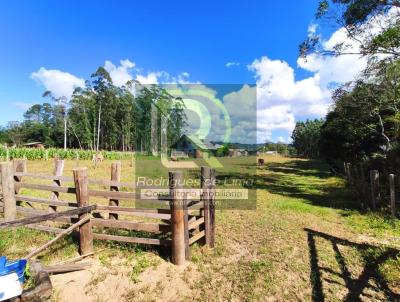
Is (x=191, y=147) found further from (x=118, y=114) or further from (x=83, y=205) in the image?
(x=83, y=205)

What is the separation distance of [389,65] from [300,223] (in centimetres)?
943

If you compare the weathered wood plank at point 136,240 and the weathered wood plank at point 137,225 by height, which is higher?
the weathered wood plank at point 137,225

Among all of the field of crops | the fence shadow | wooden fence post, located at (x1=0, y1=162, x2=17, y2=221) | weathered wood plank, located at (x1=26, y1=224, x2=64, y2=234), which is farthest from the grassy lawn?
the field of crops

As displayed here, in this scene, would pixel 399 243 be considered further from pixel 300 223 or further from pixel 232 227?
pixel 232 227

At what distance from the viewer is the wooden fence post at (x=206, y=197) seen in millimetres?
5348

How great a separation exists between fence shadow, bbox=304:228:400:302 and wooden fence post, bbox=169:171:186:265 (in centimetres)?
229

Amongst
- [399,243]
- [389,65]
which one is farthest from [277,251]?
[389,65]

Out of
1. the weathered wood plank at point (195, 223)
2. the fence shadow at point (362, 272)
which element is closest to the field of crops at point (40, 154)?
the weathered wood plank at point (195, 223)

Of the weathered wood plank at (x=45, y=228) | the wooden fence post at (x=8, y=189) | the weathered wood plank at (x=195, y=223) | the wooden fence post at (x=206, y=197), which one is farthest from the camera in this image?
the wooden fence post at (x=8, y=189)

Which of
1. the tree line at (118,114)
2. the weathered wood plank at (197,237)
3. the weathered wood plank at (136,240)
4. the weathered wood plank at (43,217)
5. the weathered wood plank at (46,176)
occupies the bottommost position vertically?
the weathered wood plank at (197,237)

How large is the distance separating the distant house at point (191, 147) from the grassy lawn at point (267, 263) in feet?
105

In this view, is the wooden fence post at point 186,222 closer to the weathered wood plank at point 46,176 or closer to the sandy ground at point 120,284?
the sandy ground at point 120,284

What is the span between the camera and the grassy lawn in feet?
13.2

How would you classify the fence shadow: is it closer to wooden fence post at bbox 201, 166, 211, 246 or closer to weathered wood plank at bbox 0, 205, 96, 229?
wooden fence post at bbox 201, 166, 211, 246
